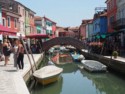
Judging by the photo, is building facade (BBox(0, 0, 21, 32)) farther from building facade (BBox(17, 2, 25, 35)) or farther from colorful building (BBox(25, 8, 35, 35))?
colorful building (BBox(25, 8, 35, 35))

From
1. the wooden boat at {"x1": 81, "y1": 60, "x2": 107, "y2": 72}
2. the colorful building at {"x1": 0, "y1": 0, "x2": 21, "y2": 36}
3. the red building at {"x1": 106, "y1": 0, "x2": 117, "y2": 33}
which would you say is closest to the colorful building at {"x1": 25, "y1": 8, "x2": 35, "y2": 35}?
the colorful building at {"x1": 0, "y1": 0, "x2": 21, "y2": 36}

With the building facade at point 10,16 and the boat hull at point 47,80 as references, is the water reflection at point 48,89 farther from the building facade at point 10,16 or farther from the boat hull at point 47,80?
the building facade at point 10,16

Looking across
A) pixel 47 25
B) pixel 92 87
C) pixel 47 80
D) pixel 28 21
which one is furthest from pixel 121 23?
pixel 47 25

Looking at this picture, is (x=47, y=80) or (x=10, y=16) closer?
(x=47, y=80)

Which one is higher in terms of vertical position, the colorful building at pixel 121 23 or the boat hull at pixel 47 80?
the colorful building at pixel 121 23

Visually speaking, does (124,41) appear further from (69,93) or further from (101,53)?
(69,93)

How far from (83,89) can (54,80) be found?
212cm

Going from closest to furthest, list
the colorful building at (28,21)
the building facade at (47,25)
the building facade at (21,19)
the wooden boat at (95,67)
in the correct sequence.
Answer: the wooden boat at (95,67)
the building facade at (21,19)
the colorful building at (28,21)
the building facade at (47,25)

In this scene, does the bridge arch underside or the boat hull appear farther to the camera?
the bridge arch underside

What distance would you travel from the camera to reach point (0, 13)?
37.7 metres

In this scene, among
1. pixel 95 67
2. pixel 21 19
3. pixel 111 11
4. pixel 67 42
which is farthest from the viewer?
pixel 67 42

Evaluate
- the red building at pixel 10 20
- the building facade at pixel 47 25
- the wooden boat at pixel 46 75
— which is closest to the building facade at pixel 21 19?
the red building at pixel 10 20

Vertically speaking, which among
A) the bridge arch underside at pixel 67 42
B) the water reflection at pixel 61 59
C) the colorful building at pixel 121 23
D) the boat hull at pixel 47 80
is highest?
the colorful building at pixel 121 23

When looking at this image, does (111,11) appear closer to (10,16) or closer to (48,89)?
(10,16)
